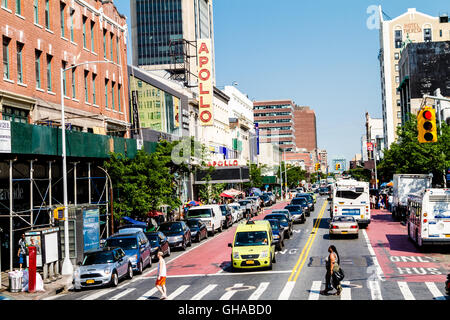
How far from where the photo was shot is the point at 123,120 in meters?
50.9

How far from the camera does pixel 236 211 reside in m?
59.2

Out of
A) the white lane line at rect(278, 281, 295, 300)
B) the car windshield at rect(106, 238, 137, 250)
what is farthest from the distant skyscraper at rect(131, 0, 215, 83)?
the white lane line at rect(278, 281, 295, 300)

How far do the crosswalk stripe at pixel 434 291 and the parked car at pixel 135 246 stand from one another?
1345cm

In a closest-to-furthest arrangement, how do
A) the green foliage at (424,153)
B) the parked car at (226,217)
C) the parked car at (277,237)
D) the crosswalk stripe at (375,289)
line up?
1. the crosswalk stripe at (375,289)
2. the parked car at (277,237)
3. the green foliage at (424,153)
4. the parked car at (226,217)

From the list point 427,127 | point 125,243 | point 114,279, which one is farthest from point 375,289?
point 125,243

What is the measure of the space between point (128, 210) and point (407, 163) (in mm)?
27802

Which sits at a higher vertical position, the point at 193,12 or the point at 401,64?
the point at 193,12

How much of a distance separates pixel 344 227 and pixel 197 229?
10.6 metres

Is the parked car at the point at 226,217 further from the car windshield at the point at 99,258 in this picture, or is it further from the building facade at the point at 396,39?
the building facade at the point at 396,39

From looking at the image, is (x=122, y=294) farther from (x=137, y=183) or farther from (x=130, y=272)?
(x=137, y=183)

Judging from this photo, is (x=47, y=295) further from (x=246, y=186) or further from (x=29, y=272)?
(x=246, y=186)

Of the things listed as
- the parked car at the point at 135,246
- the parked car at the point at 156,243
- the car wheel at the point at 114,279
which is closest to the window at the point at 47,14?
the parked car at the point at 156,243

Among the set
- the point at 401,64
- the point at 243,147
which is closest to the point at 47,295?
the point at 243,147

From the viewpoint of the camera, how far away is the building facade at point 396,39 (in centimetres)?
15300
